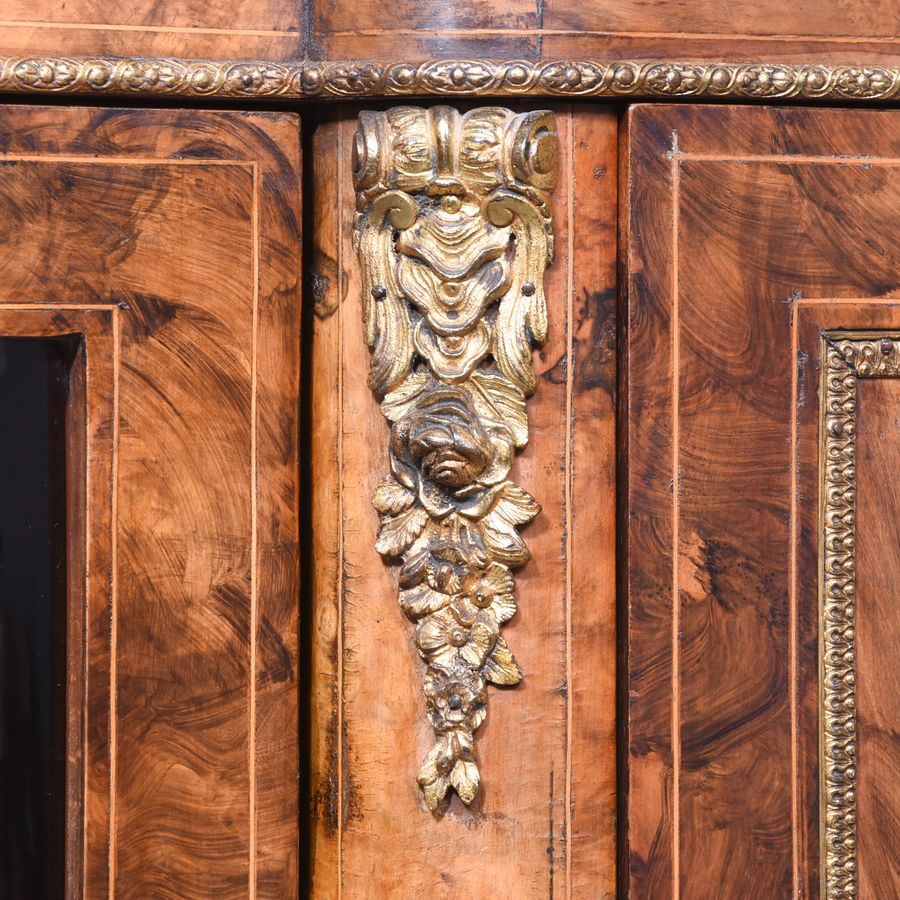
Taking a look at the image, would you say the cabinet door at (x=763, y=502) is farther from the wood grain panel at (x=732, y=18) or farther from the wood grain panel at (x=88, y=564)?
the wood grain panel at (x=88, y=564)

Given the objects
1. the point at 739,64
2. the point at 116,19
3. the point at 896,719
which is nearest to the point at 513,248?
the point at 739,64

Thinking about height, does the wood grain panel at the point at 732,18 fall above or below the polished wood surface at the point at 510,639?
above

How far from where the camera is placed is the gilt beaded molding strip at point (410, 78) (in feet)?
2.43

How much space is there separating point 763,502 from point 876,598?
99mm

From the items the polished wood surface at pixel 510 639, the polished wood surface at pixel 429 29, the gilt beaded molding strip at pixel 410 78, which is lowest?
the polished wood surface at pixel 510 639

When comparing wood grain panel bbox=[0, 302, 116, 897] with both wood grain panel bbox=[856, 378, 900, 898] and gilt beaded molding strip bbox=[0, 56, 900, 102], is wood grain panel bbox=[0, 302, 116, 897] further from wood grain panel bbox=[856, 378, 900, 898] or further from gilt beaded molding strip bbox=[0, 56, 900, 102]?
wood grain panel bbox=[856, 378, 900, 898]

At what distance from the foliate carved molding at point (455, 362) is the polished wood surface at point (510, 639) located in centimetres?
1

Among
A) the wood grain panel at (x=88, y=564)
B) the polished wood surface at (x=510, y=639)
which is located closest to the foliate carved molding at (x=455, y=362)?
the polished wood surface at (x=510, y=639)

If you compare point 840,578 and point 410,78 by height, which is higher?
point 410,78

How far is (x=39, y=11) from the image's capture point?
2.49 ft

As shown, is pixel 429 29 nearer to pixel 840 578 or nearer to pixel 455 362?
pixel 455 362

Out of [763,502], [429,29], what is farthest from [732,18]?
[763,502]

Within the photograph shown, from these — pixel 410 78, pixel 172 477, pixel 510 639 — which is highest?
pixel 410 78

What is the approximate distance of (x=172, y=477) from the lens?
770 millimetres
